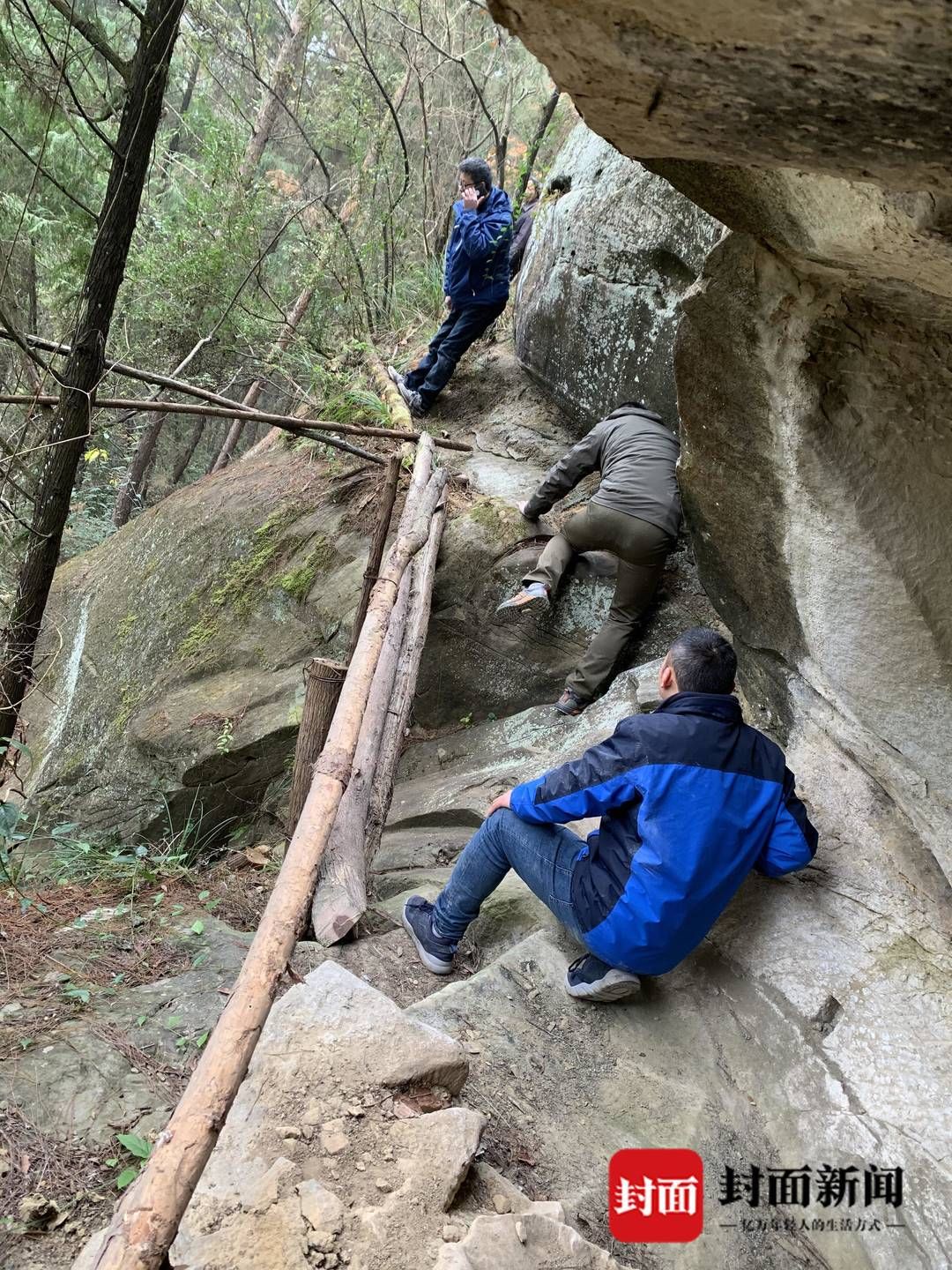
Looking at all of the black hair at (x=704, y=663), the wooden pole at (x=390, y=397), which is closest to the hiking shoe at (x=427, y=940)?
the black hair at (x=704, y=663)

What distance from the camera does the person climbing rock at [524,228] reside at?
28.6 feet

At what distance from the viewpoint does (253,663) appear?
6.25 m

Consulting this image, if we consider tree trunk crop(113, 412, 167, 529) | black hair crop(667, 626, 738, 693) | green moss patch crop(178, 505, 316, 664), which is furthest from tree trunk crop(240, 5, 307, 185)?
black hair crop(667, 626, 738, 693)

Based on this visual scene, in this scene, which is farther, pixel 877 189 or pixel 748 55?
pixel 877 189

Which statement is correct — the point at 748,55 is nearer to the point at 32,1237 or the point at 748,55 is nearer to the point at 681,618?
the point at 32,1237

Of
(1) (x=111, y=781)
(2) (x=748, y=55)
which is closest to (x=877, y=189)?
(2) (x=748, y=55)

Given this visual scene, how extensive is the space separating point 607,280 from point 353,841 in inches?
183

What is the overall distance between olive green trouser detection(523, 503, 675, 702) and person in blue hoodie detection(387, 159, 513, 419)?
3117 mm

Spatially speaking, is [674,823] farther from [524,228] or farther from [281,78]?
[281,78]

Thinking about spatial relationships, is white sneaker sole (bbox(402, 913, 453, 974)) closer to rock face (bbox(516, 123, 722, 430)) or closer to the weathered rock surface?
the weathered rock surface

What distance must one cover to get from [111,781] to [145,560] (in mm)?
2442

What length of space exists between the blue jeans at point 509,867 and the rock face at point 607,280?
3.50 meters

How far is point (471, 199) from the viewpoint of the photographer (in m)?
7.17

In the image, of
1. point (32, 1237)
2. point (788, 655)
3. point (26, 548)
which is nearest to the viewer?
point (32, 1237)
